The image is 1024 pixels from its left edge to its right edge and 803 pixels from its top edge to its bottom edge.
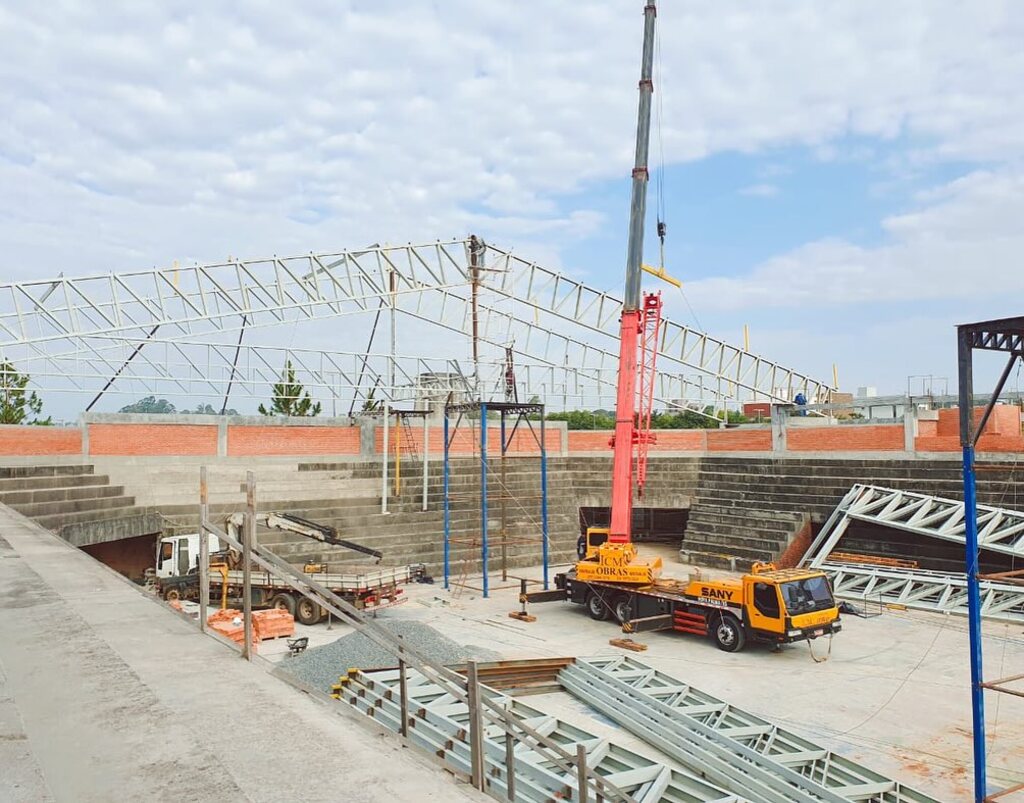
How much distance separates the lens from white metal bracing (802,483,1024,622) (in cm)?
1709

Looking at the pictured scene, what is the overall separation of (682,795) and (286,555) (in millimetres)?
13882

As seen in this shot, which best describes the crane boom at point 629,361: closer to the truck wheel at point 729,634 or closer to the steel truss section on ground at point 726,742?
the truck wheel at point 729,634

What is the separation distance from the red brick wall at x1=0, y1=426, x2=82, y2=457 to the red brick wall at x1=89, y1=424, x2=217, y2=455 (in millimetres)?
427

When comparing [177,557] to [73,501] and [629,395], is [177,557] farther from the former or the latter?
[629,395]

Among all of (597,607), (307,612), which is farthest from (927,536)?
(307,612)

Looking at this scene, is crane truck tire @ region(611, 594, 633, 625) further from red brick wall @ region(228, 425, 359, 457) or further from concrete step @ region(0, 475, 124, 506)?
concrete step @ region(0, 475, 124, 506)

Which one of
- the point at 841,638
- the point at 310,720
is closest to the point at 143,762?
the point at 310,720

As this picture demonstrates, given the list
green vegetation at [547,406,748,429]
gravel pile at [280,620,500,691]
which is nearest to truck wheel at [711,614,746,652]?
gravel pile at [280,620,500,691]

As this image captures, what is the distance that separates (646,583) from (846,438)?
12.5 metres

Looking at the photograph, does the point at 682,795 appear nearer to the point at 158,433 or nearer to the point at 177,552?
the point at 177,552

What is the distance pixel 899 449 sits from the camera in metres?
24.3

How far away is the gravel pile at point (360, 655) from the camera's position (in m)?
11.1

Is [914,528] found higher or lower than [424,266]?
lower

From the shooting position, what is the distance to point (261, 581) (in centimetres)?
1714
